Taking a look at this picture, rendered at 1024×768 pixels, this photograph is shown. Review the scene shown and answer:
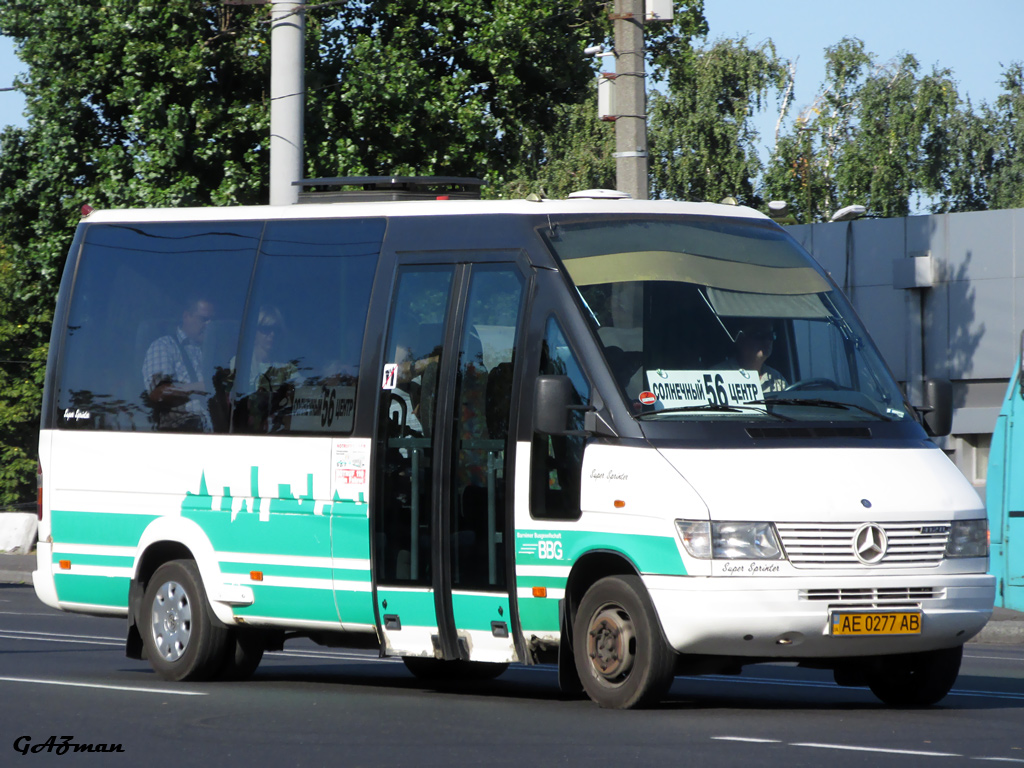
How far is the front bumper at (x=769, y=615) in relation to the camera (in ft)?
27.6

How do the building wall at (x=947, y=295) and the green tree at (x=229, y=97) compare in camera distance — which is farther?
the building wall at (x=947, y=295)

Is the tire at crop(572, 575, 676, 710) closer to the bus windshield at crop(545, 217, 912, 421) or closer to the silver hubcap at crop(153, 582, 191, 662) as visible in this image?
the bus windshield at crop(545, 217, 912, 421)

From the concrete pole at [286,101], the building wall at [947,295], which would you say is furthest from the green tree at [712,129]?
the concrete pole at [286,101]

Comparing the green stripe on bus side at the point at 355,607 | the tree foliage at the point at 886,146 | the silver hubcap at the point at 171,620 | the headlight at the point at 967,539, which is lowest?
the silver hubcap at the point at 171,620

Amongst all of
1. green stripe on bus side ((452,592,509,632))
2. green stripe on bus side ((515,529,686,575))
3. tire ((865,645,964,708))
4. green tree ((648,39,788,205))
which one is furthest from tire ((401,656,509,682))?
green tree ((648,39,788,205))

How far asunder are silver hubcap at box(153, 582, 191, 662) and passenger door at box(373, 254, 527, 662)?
1.74 m

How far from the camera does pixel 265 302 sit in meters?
11.0

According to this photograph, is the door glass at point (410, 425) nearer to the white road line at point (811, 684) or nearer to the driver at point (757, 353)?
the driver at point (757, 353)

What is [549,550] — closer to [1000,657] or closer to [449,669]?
[449,669]

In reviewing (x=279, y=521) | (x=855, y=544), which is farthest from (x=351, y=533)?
(x=855, y=544)

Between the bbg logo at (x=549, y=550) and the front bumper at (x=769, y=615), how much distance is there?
0.68 meters

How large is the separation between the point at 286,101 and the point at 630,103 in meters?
3.77

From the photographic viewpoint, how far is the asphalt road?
7414mm

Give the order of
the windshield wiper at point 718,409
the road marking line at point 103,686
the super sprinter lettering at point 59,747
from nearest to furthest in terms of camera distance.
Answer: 1. the super sprinter lettering at point 59,747
2. the windshield wiper at point 718,409
3. the road marking line at point 103,686
